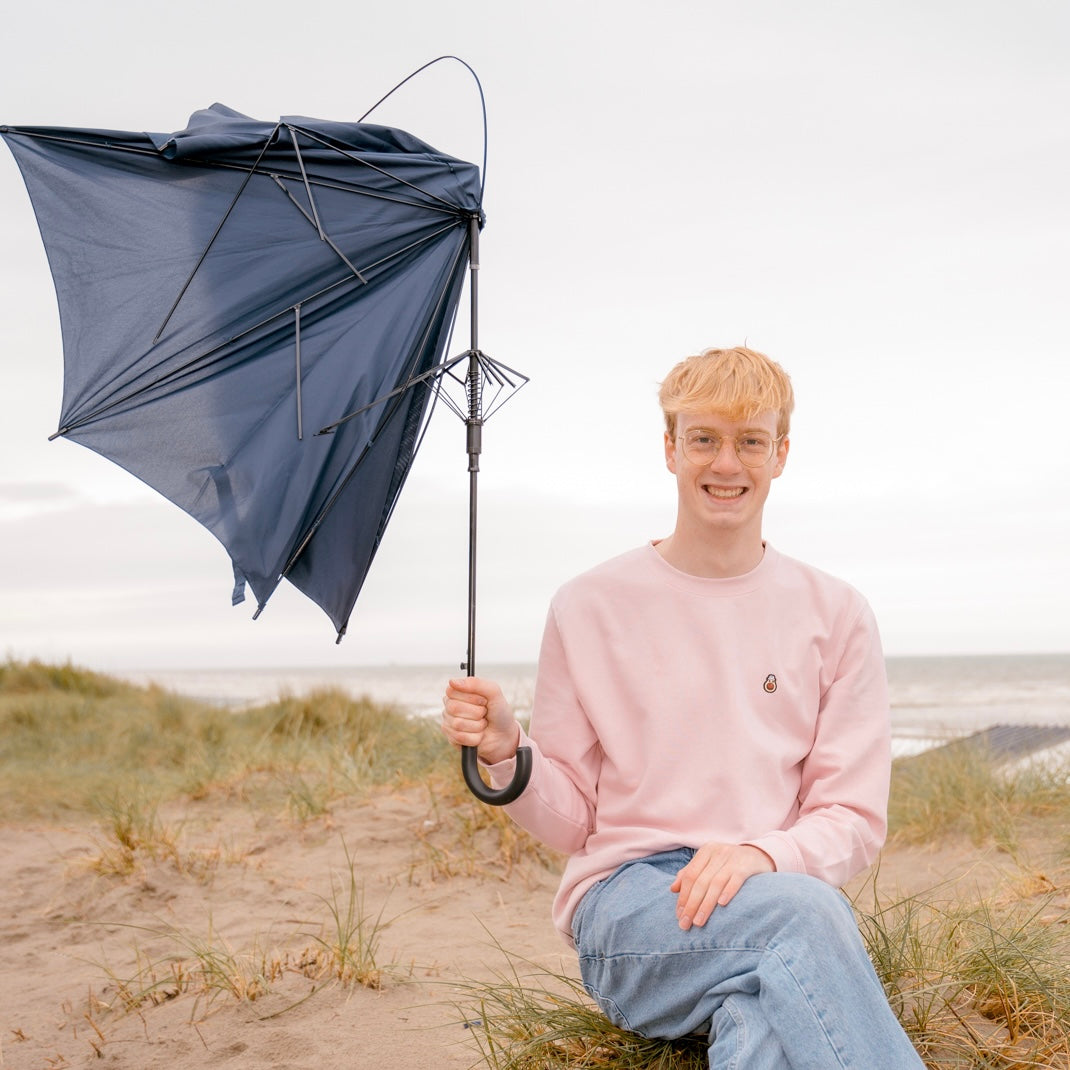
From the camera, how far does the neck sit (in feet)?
8.37

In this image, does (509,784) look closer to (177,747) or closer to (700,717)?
(700,717)

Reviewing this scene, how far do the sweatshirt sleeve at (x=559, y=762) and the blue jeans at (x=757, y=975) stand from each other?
24 centimetres

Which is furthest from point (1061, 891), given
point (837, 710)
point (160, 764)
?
point (160, 764)

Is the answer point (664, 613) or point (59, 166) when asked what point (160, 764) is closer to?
point (59, 166)

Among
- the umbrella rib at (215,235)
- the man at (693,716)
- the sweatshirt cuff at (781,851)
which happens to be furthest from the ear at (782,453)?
the umbrella rib at (215,235)

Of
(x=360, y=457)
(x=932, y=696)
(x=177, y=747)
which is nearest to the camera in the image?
(x=360, y=457)

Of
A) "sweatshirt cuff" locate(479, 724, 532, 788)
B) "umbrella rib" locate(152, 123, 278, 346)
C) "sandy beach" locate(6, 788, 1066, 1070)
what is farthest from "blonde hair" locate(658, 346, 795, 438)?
"sandy beach" locate(6, 788, 1066, 1070)

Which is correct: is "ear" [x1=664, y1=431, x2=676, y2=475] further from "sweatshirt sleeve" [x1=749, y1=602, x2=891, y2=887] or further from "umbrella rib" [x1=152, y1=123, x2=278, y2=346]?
"umbrella rib" [x1=152, y1=123, x2=278, y2=346]

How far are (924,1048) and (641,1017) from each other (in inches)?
33.0

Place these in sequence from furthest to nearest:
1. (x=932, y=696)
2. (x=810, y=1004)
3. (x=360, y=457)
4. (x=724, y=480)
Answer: (x=932, y=696) → (x=360, y=457) → (x=724, y=480) → (x=810, y=1004)

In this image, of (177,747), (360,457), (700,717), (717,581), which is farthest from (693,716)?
(177,747)

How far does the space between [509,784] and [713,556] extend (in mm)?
705

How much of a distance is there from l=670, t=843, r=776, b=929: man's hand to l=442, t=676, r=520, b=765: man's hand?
1.63 ft

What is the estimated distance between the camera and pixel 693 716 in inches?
97.0
